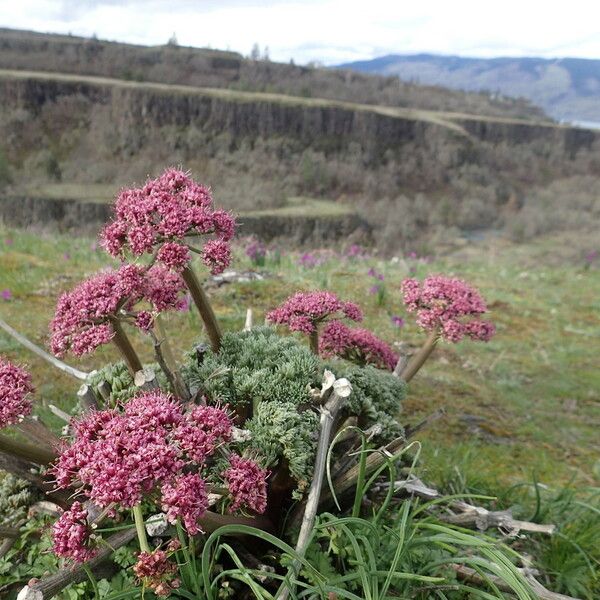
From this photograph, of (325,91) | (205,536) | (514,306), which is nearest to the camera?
(205,536)

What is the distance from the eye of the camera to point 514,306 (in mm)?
9461

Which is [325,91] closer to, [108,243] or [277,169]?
[277,169]

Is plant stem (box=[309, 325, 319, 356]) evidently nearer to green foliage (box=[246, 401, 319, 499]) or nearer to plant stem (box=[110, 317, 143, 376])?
green foliage (box=[246, 401, 319, 499])

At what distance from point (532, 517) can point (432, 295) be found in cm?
145

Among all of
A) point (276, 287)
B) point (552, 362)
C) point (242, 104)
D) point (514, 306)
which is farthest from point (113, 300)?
point (242, 104)

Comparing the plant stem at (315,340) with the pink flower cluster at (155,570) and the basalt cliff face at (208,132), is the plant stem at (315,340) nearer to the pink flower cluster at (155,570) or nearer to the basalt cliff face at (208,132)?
the pink flower cluster at (155,570)

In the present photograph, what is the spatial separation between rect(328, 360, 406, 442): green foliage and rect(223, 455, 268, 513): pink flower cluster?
89cm

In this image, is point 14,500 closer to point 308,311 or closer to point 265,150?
point 308,311

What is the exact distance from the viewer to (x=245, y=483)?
225cm

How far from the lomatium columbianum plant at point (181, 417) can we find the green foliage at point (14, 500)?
0.25 meters

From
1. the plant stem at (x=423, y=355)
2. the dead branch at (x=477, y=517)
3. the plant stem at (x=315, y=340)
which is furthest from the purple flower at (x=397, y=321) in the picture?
the dead branch at (x=477, y=517)

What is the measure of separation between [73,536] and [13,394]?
75 centimetres

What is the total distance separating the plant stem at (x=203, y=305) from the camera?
2.82 metres

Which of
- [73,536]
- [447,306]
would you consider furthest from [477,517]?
[73,536]
